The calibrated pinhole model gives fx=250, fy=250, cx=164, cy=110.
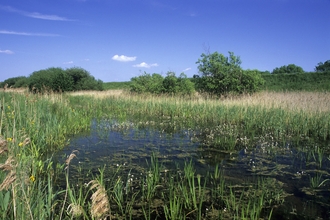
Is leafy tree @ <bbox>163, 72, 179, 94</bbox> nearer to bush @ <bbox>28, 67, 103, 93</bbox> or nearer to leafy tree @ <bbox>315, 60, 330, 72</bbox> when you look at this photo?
bush @ <bbox>28, 67, 103, 93</bbox>

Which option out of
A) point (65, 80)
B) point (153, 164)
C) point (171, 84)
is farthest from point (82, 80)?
point (153, 164)

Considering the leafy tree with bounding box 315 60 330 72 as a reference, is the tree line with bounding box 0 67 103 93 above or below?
below

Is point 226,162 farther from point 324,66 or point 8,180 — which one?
point 324,66

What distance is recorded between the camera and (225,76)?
18.7 metres

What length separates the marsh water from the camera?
4262 mm

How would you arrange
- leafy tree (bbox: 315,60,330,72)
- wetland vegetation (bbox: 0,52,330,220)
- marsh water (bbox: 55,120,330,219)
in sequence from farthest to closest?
leafy tree (bbox: 315,60,330,72)
marsh water (bbox: 55,120,330,219)
wetland vegetation (bbox: 0,52,330,220)

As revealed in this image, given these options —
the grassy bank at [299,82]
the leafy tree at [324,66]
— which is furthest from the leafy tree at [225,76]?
the leafy tree at [324,66]

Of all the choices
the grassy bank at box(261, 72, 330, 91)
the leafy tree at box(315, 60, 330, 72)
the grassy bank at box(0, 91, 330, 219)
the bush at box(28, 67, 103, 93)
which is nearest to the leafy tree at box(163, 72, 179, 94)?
the grassy bank at box(0, 91, 330, 219)

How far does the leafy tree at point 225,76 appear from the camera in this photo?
18375 millimetres

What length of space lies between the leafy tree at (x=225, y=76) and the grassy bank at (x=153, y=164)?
514 cm

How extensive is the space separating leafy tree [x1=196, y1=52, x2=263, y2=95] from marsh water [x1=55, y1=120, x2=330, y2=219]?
35.0 ft

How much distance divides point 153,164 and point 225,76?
50.0ft

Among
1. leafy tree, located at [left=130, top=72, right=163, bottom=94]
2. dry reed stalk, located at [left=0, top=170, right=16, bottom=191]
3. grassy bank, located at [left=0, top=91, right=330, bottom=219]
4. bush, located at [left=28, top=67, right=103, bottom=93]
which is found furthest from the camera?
bush, located at [left=28, top=67, right=103, bottom=93]

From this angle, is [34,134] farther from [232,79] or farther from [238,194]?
[232,79]
